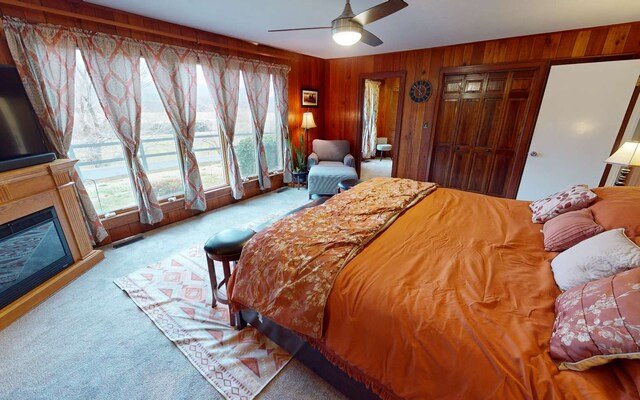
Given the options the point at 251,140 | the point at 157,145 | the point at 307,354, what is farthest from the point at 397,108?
the point at 307,354

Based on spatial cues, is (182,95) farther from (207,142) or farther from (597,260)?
(597,260)

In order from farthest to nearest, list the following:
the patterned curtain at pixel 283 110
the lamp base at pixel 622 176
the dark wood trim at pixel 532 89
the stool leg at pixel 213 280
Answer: the patterned curtain at pixel 283 110 → the dark wood trim at pixel 532 89 → the lamp base at pixel 622 176 → the stool leg at pixel 213 280

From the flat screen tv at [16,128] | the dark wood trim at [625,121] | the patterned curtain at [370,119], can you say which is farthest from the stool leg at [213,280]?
the patterned curtain at [370,119]

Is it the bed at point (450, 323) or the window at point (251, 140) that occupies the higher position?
the window at point (251, 140)

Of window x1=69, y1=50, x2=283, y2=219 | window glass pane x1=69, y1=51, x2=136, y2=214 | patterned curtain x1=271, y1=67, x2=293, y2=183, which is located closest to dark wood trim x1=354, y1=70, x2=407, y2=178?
patterned curtain x1=271, y1=67, x2=293, y2=183

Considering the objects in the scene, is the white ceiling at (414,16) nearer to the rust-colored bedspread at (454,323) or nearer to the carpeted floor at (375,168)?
the rust-colored bedspread at (454,323)

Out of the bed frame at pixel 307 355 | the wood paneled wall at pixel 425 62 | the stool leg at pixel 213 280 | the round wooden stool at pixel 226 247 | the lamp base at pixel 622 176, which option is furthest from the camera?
the wood paneled wall at pixel 425 62

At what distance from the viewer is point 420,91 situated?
424 cm

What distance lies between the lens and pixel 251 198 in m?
4.34

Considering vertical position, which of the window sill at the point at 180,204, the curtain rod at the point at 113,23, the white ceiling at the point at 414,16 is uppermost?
the white ceiling at the point at 414,16

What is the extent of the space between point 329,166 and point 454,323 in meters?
3.66

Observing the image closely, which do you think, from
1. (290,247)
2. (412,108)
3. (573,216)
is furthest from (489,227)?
(412,108)

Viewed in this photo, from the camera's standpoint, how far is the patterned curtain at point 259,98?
3.84 meters

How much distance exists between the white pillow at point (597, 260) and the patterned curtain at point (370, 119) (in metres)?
5.68
